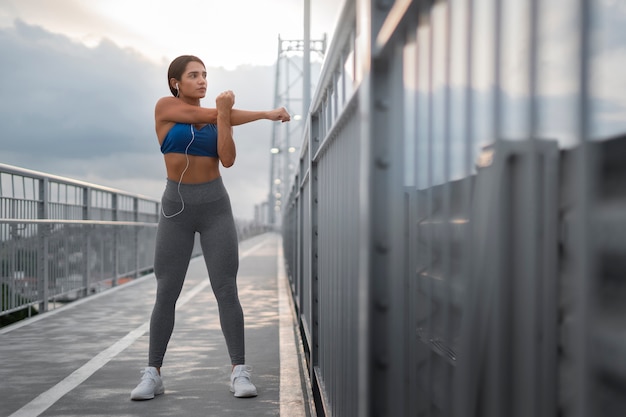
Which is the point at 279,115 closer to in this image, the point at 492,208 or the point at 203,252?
the point at 203,252

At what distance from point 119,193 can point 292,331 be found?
24.0 ft

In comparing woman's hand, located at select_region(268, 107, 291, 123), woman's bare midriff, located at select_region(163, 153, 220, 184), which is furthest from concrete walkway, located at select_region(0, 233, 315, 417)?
woman's hand, located at select_region(268, 107, 291, 123)

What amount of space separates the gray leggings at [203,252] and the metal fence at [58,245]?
3827mm

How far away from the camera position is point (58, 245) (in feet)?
32.4

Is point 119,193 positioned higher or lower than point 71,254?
higher

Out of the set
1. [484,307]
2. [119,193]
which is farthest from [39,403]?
[119,193]

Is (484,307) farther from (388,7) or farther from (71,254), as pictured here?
(71,254)

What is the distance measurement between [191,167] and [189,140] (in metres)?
0.16

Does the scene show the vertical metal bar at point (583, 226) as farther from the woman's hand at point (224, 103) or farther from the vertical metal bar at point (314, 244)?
the vertical metal bar at point (314, 244)

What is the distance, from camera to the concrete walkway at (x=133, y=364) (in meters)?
4.49

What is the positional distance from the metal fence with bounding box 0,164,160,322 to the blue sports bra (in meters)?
4.00

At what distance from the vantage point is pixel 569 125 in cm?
99

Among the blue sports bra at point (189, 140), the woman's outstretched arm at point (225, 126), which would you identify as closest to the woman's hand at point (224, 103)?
the woman's outstretched arm at point (225, 126)

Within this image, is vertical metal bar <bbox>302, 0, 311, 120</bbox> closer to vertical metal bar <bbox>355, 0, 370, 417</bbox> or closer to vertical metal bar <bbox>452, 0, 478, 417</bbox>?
vertical metal bar <bbox>355, 0, 370, 417</bbox>
